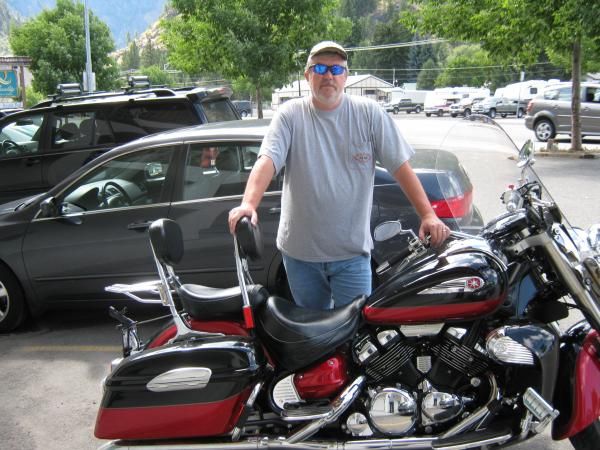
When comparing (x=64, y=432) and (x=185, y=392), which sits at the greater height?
(x=185, y=392)

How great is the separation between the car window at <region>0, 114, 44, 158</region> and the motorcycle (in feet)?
20.1

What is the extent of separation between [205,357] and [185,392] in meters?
0.17

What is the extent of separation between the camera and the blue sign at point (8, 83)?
75.7 feet

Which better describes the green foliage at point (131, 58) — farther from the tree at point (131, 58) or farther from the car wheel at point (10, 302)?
the car wheel at point (10, 302)

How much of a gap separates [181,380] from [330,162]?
1200mm

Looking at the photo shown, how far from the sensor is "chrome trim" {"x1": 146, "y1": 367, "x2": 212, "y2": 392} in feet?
8.75

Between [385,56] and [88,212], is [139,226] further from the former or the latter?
[385,56]

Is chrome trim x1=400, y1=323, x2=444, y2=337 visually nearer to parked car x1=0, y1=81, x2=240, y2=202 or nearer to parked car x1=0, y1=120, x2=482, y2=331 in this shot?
parked car x1=0, y1=120, x2=482, y2=331

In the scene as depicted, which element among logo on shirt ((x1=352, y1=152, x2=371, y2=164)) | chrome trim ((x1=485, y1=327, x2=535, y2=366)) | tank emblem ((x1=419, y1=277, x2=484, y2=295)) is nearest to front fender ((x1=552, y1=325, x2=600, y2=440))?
chrome trim ((x1=485, y1=327, x2=535, y2=366))

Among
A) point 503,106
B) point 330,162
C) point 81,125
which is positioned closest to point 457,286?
point 330,162

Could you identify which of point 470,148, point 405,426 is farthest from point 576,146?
point 405,426

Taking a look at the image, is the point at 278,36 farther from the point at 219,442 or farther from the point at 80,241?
the point at 219,442

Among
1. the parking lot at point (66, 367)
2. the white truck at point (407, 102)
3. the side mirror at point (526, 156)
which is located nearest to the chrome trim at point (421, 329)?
the side mirror at point (526, 156)

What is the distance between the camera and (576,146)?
1581cm
